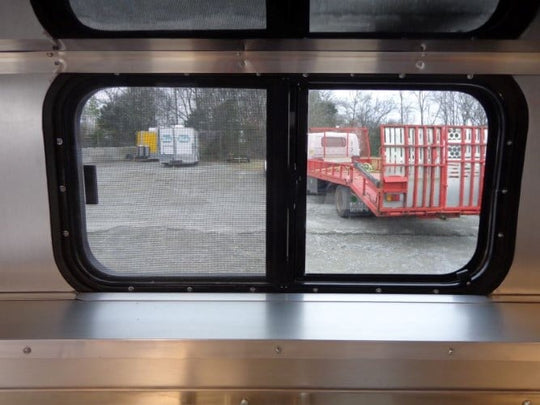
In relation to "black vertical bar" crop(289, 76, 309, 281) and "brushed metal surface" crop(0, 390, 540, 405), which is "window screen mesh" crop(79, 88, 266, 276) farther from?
"brushed metal surface" crop(0, 390, 540, 405)

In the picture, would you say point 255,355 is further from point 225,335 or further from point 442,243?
point 442,243

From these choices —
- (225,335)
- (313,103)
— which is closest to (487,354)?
(225,335)

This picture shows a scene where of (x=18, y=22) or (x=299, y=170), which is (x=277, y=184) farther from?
(x=18, y=22)

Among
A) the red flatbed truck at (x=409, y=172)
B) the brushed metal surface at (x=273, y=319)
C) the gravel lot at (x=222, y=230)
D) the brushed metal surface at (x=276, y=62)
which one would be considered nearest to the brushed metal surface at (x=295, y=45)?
the brushed metal surface at (x=276, y=62)

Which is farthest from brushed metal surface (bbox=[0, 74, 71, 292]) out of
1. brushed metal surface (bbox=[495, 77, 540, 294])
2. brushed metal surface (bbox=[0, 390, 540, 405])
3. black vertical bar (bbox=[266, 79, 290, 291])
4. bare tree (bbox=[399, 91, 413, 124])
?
brushed metal surface (bbox=[495, 77, 540, 294])

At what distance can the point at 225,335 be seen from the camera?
1.20 metres

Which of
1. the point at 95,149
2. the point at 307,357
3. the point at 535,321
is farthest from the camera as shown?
the point at 95,149

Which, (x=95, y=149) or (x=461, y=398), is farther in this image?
(x=95, y=149)

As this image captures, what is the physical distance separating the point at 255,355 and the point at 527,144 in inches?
49.0

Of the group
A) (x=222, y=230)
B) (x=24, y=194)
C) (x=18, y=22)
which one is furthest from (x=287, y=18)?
(x=24, y=194)

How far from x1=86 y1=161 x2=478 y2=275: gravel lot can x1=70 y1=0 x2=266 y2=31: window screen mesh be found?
0.48m

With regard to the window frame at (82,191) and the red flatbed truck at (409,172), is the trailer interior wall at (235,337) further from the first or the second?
the red flatbed truck at (409,172)

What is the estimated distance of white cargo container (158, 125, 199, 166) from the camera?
1.38 meters

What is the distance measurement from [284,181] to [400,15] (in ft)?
2.24
